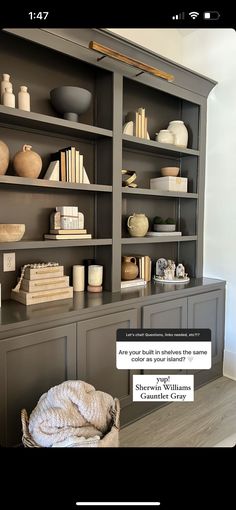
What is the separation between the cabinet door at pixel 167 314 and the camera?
6.11ft

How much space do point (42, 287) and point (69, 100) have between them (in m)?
0.99

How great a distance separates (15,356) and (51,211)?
0.86 meters

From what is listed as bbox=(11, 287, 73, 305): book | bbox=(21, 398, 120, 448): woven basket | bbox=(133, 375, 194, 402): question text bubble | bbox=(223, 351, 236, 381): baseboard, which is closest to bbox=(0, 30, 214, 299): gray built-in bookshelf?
bbox=(11, 287, 73, 305): book

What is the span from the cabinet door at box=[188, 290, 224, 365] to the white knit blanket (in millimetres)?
1092

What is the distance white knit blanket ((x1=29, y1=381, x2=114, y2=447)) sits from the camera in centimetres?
106

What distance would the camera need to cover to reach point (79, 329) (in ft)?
5.13

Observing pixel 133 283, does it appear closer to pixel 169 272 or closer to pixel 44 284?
pixel 169 272

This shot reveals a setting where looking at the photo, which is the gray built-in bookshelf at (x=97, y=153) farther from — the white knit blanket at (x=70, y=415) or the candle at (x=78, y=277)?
the white knit blanket at (x=70, y=415)

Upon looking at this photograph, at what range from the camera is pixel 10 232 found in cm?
157
